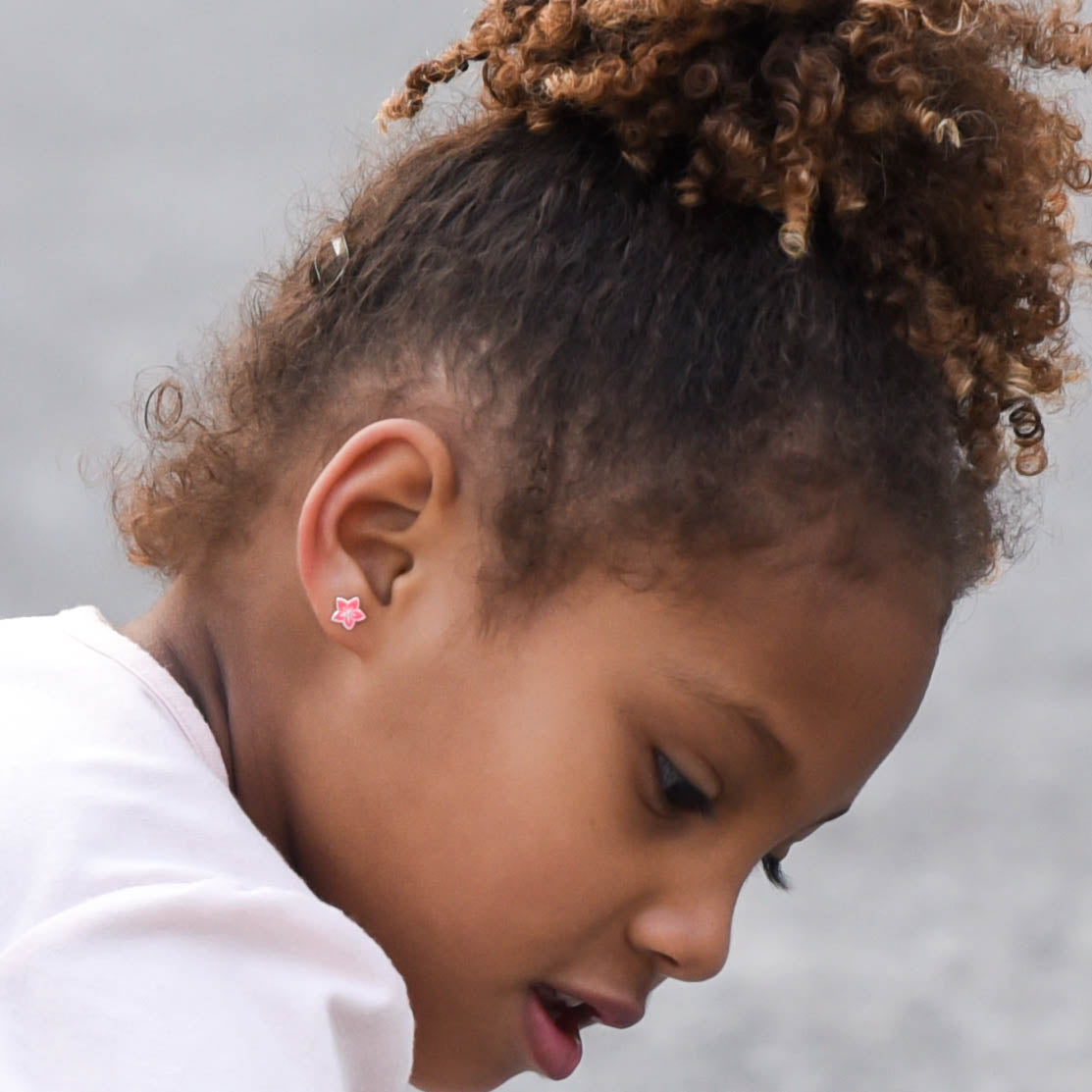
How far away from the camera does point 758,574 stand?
0.75m

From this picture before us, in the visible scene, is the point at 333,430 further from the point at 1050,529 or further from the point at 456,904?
the point at 1050,529

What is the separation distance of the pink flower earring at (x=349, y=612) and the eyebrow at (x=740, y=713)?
116 millimetres

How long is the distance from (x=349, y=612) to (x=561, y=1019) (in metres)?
0.18

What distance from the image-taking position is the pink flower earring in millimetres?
776

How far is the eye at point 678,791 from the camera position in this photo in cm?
76

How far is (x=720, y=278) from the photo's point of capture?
0.77m

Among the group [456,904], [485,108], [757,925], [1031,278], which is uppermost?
[485,108]

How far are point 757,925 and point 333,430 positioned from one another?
78 centimetres

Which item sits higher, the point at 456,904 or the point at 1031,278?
the point at 1031,278

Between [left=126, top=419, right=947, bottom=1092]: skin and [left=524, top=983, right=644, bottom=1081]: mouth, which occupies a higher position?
[left=126, top=419, right=947, bottom=1092]: skin

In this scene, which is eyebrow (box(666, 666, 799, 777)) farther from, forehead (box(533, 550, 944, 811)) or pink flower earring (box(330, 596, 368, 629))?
pink flower earring (box(330, 596, 368, 629))

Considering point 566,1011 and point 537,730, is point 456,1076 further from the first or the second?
point 537,730

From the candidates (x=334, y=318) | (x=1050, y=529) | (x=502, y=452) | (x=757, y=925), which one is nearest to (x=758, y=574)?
(x=502, y=452)

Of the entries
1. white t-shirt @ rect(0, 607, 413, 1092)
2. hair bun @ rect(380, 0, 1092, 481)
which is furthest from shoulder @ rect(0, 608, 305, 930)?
hair bun @ rect(380, 0, 1092, 481)
